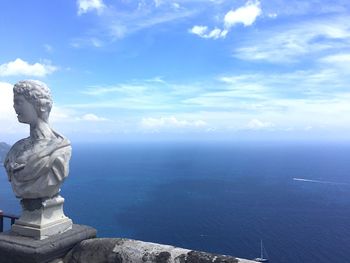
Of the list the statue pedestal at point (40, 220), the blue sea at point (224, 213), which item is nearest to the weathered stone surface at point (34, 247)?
the statue pedestal at point (40, 220)

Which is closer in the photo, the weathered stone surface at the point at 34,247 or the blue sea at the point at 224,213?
the weathered stone surface at the point at 34,247

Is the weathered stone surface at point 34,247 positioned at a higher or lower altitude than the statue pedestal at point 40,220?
lower

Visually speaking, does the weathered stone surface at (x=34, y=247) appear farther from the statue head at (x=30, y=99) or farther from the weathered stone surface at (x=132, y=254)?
the statue head at (x=30, y=99)

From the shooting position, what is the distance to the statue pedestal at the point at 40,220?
3.46 meters

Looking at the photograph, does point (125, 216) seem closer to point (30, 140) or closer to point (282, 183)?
point (282, 183)

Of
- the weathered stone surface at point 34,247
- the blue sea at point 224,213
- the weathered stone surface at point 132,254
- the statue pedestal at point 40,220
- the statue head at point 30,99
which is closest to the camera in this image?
the weathered stone surface at point 132,254

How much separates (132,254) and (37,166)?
1248 mm

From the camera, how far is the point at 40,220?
11.5 ft

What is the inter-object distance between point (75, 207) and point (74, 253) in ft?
208

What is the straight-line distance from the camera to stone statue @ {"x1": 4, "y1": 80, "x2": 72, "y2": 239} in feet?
11.5

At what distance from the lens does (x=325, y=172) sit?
128 metres

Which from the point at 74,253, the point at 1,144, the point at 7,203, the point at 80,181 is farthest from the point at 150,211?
the point at 1,144

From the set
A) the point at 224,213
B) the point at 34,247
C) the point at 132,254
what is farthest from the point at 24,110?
the point at 224,213

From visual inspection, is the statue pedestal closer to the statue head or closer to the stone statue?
the stone statue
